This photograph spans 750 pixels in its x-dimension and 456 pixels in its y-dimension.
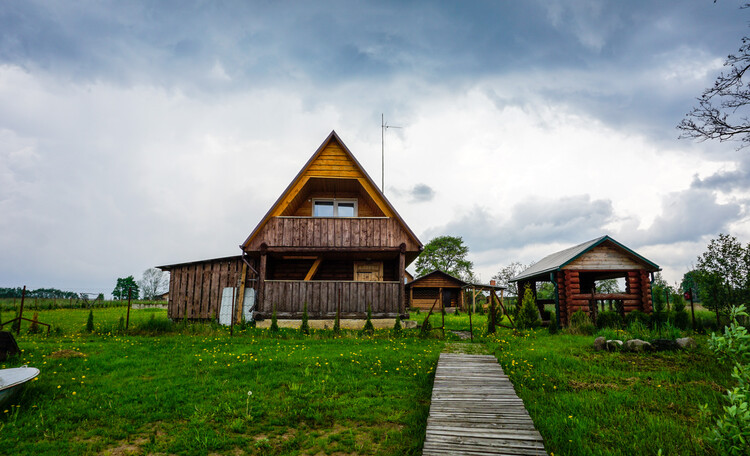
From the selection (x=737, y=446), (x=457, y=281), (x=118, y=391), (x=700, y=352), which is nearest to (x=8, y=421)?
(x=118, y=391)

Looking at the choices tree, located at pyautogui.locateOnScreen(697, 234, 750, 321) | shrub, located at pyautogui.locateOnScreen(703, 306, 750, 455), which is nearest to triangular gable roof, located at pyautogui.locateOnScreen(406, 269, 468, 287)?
tree, located at pyautogui.locateOnScreen(697, 234, 750, 321)

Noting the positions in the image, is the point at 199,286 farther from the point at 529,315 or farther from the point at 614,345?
the point at 614,345

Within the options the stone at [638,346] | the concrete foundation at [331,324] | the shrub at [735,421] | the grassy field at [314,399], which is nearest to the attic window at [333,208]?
the concrete foundation at [331,324]

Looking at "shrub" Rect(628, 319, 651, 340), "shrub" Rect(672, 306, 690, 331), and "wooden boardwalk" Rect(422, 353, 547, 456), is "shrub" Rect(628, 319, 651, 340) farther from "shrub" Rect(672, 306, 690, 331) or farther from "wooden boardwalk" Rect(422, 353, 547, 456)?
"wooden boardwalk" Rect(422, 353, 547, 456)

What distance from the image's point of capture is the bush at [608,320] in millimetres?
14702

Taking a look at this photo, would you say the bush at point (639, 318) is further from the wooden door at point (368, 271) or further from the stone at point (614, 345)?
the wooden door at point (368, 271)

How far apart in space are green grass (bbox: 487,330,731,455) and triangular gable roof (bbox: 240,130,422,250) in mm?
8300

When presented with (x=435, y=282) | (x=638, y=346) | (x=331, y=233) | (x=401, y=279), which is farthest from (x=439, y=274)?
(x=638, y=346)

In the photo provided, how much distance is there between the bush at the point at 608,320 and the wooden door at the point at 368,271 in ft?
31.1

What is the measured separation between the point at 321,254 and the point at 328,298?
2.21 meters

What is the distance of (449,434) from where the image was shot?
4.87m

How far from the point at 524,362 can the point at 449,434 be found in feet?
16.0

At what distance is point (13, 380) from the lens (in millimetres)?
6367

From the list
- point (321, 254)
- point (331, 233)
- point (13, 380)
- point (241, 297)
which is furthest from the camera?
point (241, 297)
